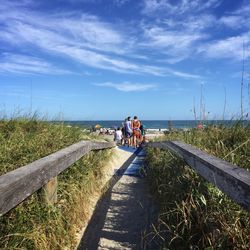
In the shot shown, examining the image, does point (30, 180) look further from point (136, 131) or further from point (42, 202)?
point (136, 131)

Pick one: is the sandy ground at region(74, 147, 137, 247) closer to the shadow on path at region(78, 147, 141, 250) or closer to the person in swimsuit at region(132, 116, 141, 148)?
the shadow on path at region(78, 147, 141, 250)

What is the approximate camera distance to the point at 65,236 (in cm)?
434

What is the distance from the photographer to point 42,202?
14.0 feet

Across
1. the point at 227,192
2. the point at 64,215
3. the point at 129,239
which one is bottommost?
the point at 129,239

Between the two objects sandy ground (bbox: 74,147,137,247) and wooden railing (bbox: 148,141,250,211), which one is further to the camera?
sandy ground (bbox: 74,147,137,247)

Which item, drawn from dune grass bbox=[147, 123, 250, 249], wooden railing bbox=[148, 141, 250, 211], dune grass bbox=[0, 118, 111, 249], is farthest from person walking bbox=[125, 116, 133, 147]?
wooden railing bbox=[148, 141, 250, 211]

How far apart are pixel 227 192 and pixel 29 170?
167cm

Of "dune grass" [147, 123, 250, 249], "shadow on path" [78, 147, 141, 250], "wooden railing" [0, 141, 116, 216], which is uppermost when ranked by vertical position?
"wooden railing" [0, 141, 116, 216]

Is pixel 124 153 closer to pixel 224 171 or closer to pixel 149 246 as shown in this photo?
pixel 149 246

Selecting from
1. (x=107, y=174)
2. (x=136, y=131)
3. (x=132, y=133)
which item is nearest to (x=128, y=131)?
(x=132, y=133)

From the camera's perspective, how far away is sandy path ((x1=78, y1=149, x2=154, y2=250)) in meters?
4.91

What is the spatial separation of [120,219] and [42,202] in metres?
1.90

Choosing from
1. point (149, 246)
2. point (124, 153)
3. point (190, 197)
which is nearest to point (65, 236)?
point (149, 246)

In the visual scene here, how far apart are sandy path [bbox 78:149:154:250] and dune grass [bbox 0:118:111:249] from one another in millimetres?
228
